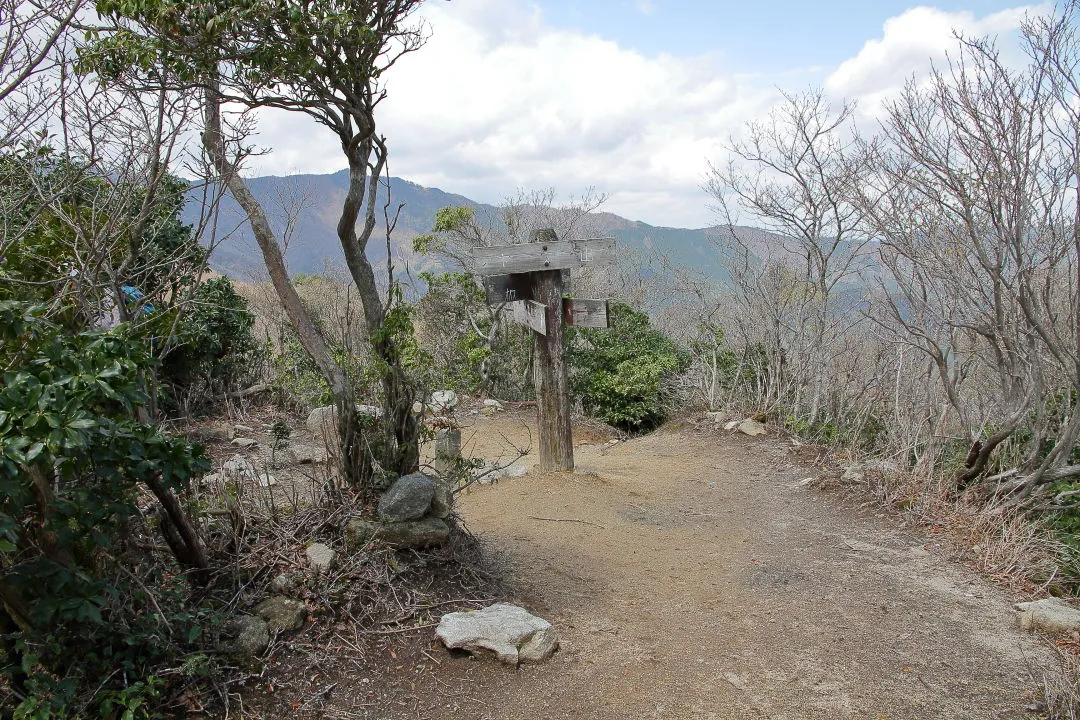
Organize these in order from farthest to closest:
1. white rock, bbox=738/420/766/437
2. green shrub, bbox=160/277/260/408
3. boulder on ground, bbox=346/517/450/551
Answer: white rock, bbox=738/420/766/437, green shrub, bbox=160/277/260/408, boulder on ground, bbox=346/517/450/551

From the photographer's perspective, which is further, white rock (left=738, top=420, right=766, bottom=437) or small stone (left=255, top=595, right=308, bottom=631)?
white rock (left=738, top=420, right=766, bottom=437)

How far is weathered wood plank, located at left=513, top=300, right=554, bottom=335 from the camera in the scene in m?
6.55

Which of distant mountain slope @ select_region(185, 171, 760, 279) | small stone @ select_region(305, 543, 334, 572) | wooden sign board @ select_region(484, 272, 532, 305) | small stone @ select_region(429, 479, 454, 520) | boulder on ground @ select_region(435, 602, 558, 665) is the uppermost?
distant mountain slope @ select_region(185, 171, 760, 279)

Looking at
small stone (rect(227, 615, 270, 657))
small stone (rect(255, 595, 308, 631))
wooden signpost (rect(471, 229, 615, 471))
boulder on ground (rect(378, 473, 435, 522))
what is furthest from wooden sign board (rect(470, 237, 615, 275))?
small stone (rect(227, 615, 270, 657))

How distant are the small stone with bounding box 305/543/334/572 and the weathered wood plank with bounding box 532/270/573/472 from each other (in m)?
3.37

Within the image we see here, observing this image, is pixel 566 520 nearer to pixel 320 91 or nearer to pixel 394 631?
pixel 394 631

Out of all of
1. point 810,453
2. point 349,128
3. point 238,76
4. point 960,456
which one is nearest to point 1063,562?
point 960,456

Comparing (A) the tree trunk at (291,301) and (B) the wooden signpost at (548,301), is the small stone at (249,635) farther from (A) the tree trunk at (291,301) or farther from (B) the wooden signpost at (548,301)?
(B) the wooden signpost at (548,301)

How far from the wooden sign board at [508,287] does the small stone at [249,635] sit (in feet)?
12.9

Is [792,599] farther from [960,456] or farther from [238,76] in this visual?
[238,76]

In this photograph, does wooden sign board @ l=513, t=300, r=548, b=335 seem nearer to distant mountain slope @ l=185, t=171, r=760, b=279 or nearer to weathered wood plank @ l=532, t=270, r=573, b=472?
weathered wood plank @ l=532, t=270, r=573, b=472

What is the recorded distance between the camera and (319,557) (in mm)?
3619

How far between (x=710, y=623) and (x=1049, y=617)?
6.09ft

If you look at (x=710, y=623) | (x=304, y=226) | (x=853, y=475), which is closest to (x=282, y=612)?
(x=710, y=623)
